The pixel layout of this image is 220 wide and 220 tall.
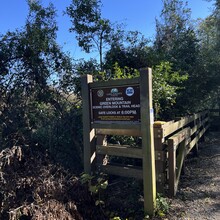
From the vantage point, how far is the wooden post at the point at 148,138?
3246mm

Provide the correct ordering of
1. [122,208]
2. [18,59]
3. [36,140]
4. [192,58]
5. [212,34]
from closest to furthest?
[122,208], [36,140], [18,59], [192,58], [212,34]

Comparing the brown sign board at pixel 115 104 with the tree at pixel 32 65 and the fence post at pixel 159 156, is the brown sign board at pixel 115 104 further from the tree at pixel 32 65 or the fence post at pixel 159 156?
the tree at pixel 32 65

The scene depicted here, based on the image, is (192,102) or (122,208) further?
(192,102)

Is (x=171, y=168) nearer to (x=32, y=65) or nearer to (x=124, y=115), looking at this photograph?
(x=124, y=115)

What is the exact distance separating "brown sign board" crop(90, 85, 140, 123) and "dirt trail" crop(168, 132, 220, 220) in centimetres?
141

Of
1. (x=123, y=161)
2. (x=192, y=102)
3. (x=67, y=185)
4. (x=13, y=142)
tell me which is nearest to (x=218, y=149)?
(x=192, y=102)

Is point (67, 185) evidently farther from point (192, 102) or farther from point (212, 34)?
point (212, 34)

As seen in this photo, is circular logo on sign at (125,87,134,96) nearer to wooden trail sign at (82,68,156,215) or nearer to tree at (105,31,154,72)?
wooden trail sign at (82,68,156,215)

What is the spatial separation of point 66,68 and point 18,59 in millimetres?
1278

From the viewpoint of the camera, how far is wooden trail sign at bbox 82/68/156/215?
3275mm

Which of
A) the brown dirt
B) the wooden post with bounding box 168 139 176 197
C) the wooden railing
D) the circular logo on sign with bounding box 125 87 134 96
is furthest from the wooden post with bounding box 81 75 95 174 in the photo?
the wooden post with bounding box 168 139 176 197

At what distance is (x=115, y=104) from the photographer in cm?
356

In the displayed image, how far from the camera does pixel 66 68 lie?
22.2 ft

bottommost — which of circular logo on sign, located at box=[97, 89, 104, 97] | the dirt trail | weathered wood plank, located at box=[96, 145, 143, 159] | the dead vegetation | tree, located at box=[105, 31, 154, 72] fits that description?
the dirt trail
